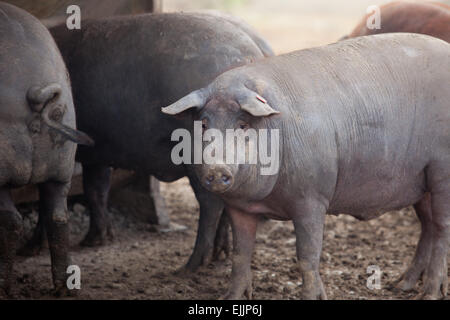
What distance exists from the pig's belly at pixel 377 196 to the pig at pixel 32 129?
1636 mm

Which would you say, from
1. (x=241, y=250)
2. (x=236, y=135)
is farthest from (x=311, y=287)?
(x=236, y=135)

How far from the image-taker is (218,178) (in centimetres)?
387

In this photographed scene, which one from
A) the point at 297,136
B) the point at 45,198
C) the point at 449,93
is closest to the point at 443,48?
the point at 449,93

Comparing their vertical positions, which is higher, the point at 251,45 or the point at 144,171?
the point at 251,45

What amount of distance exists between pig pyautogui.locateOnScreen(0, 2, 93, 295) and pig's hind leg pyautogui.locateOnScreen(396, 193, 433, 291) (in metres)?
2.35

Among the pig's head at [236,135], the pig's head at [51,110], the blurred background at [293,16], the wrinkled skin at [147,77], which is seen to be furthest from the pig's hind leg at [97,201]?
the blurred background at [293,16]

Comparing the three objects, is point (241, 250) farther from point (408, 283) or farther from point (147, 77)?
point (147, 77)

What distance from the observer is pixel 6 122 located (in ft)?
13.9

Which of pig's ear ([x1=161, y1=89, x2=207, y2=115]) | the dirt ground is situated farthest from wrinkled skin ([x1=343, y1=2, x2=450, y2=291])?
pig's ear ([x1=161, y1=89, x2=207, y2=115])

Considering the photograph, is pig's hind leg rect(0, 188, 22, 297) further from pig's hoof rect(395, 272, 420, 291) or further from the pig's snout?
pig's hoof rect(395, 272, 420, 291)

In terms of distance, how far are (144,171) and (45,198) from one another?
105 cm

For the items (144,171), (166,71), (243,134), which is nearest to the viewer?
(243,134)

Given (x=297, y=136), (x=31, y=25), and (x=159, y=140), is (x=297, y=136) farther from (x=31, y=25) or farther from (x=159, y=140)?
(x=31, y=25)

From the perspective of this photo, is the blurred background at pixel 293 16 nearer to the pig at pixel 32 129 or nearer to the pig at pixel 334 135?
the pig at pixel 334 135
